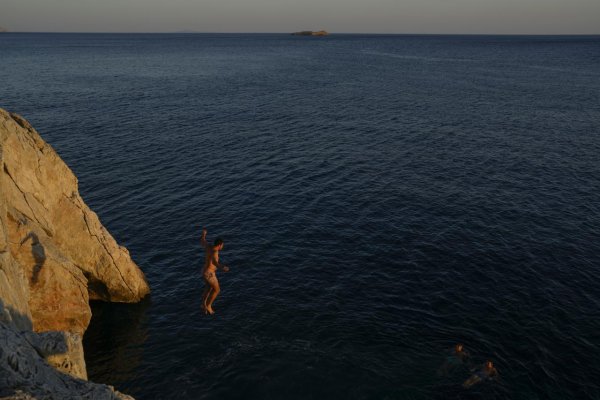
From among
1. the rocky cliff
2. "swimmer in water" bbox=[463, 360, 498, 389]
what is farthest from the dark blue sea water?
the rocky cliff

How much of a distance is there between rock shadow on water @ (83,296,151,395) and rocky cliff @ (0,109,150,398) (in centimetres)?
80

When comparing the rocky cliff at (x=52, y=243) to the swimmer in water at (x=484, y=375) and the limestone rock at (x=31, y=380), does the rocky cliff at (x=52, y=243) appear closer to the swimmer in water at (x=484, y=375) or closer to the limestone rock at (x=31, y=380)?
the limestone rock at (x=31, y=380)

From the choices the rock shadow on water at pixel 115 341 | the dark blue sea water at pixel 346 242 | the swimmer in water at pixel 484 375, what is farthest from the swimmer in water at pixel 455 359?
the rock shadow on water at pixel 115 341

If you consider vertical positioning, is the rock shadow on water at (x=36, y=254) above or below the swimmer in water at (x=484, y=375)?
above

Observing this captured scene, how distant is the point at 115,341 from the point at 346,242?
64.5 ft

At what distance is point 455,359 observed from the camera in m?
24.8

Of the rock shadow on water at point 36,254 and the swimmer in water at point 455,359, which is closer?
the swimmer in water at point 455,359

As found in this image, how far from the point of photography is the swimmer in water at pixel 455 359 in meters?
24.2

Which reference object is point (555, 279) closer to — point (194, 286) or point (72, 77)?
point (194, 286)

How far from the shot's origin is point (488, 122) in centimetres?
7506

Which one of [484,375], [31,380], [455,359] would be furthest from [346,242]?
[31,380]

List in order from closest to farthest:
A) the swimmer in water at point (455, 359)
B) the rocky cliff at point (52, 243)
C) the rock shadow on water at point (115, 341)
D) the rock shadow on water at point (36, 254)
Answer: the swimmer in water at point (455, 359)
the rocky cliff at point (52, 243)
the rock shadow on water at point (36, 254)
the rock shadow on water at point (115, 341)

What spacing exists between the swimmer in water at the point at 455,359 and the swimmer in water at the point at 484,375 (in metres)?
1.02

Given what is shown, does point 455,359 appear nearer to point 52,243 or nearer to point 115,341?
point 115,341
